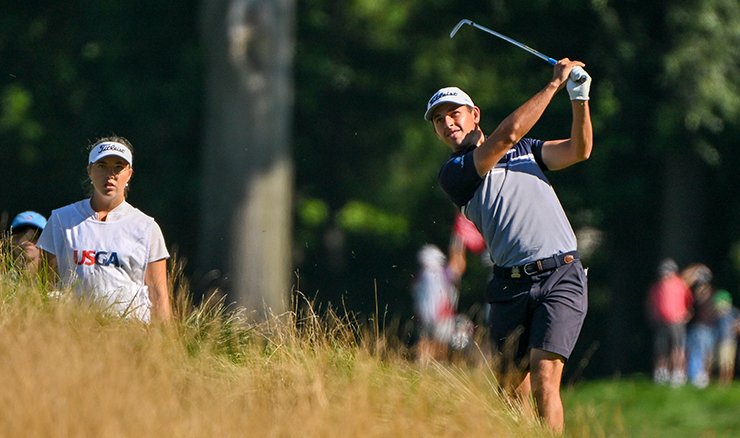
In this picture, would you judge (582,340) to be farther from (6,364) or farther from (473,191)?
(6,364)

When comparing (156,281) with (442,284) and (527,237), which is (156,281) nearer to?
(527,237)

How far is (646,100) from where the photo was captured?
1855 centimetres

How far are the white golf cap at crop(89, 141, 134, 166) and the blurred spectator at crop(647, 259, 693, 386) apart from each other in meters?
12.5

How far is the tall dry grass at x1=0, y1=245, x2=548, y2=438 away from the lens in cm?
399

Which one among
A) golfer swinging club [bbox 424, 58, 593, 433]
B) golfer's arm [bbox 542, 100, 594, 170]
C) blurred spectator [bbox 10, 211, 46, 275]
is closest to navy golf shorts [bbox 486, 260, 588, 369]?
golfer swinging club [bbox 424, 58, 593, 433]

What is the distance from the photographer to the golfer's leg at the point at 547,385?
5.14m

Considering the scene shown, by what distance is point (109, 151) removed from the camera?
5602 mm

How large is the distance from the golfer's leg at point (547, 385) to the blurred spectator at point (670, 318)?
39.4 ft

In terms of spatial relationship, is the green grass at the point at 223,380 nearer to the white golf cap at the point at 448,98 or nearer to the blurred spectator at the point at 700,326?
the white golf cap at the point at 448,98

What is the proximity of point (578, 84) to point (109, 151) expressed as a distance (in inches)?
91.2

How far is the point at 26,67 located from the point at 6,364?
16290 mm

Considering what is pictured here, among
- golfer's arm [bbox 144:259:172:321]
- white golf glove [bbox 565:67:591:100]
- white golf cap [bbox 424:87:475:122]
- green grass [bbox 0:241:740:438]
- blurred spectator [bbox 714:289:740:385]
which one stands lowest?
blurred spectator [bbox 714:289:740:385]

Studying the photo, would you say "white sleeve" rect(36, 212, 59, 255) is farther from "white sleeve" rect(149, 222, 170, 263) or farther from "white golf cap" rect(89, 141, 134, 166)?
"white sleeve" rect(149, 222, 170, 263)

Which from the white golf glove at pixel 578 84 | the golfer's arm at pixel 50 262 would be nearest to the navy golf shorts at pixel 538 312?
the white golf glove at pixel 578 84
